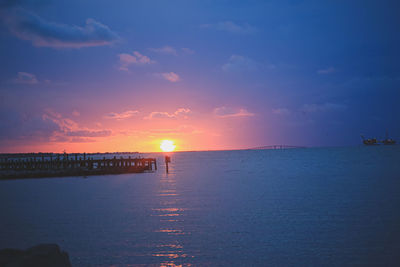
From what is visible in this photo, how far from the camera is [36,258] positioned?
6.80 metres

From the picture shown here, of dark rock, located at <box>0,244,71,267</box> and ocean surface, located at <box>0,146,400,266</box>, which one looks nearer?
dark rock, located at <box>0,244,71,267</box>

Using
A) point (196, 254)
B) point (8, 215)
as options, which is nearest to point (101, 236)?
point (196, 254)

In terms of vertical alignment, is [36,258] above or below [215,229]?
above

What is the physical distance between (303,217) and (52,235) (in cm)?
1342

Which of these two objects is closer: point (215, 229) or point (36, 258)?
point (36, 258)

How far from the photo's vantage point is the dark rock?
6660 millimetres

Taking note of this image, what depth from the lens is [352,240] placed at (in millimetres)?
12312

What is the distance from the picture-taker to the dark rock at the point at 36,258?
21.9 ft

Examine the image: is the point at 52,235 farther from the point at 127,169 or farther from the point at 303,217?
the point at 127,169

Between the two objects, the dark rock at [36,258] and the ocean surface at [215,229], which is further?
the ocean surface at [215,229]

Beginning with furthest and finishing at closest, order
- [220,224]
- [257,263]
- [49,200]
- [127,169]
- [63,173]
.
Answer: [127,169], [63,173], [49,200], [220,224], [257,263]

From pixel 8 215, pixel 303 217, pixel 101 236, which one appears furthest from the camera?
pixel 8 215

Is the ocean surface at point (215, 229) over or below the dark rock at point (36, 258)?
below

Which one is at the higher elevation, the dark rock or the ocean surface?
the dark rock
